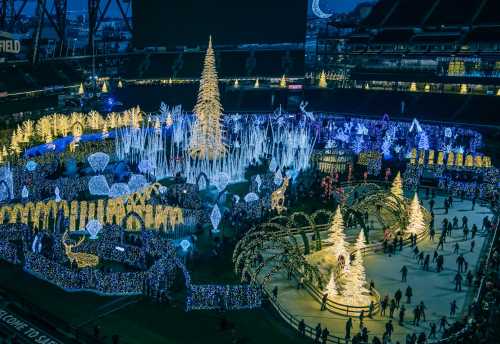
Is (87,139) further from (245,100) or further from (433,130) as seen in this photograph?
(433,130)

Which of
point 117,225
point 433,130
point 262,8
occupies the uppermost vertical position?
point 262,8

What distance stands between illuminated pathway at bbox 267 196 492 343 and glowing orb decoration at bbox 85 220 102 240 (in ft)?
30.3

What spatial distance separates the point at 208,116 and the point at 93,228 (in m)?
Result: 17.8

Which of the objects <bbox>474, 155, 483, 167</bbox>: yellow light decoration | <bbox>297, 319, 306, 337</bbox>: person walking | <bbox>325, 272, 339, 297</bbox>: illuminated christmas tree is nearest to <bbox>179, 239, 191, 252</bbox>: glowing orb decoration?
<bbox>325, 272, 339, 297</bbox>: illuminated christmas tree

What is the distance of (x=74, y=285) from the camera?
2372cm

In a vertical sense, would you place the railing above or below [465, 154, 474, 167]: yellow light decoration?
below

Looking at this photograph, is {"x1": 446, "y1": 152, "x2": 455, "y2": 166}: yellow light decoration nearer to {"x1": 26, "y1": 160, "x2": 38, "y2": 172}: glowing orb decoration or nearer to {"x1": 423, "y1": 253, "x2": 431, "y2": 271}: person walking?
{"x1": 423, "y1": 253, "x2": 431, "y2": 271}: person walking

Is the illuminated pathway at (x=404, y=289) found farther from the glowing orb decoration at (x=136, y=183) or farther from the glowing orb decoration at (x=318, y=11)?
the glowing orb decoration at (x=318, y=11)

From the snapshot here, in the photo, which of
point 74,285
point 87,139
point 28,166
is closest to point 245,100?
point 87,139

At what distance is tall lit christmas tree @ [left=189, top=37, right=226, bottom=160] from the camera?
4372cm

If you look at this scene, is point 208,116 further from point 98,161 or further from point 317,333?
point 317,333

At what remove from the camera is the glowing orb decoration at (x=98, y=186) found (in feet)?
112

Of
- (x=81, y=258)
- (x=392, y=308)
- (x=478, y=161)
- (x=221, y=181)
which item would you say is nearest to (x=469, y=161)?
(x=478, y=161)

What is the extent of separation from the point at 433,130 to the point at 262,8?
99.2ft
